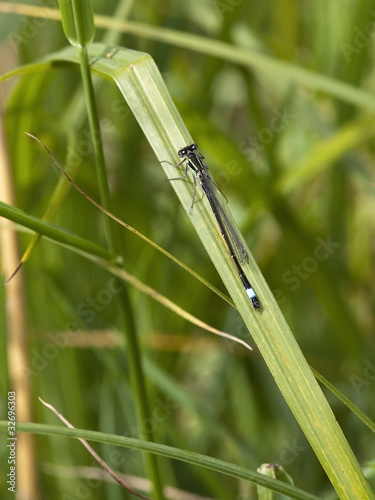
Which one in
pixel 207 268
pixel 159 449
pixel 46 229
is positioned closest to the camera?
pixel 159 449

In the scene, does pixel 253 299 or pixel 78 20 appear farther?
pixel 78 20

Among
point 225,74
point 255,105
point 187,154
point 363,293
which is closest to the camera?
point 187,154

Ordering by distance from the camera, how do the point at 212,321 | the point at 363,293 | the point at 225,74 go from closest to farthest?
the point at 212,321 → the point at 363,293 → the point at 225,74

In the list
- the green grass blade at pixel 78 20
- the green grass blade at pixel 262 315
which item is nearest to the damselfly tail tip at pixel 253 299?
the green grass blade at pixel 262 315

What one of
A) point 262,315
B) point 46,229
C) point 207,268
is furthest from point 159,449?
point 207,268

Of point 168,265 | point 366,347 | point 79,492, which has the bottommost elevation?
point 79,492

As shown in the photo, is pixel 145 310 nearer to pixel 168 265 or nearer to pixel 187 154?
pixel 168 265

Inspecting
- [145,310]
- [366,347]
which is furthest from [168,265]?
[366,347]

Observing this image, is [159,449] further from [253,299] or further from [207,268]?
[207,268]
